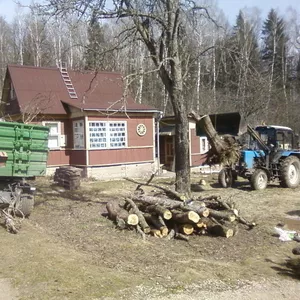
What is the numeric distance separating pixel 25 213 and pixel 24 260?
333cm

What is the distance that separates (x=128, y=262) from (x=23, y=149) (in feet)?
12.9

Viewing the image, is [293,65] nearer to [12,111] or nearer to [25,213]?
[12,111]

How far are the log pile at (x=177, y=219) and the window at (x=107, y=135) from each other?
1106 centimetres

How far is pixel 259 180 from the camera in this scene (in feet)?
54.2

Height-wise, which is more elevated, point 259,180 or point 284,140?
point 284,140

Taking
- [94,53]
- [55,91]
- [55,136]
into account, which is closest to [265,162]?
[94,53]

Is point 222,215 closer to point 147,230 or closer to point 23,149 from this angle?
point 147,230

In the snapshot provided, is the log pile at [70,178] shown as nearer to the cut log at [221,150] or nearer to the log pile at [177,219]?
the cut log at [221,150]

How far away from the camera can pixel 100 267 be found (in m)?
6.44

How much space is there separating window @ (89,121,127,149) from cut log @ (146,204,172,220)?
1130cm

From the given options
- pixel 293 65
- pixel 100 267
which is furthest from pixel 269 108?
pixel 100 267

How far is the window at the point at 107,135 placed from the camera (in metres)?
20.6

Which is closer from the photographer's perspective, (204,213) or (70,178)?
(204,213)

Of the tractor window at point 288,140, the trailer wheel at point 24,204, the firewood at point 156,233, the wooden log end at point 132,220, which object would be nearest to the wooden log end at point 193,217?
the firewood at point 156,233
